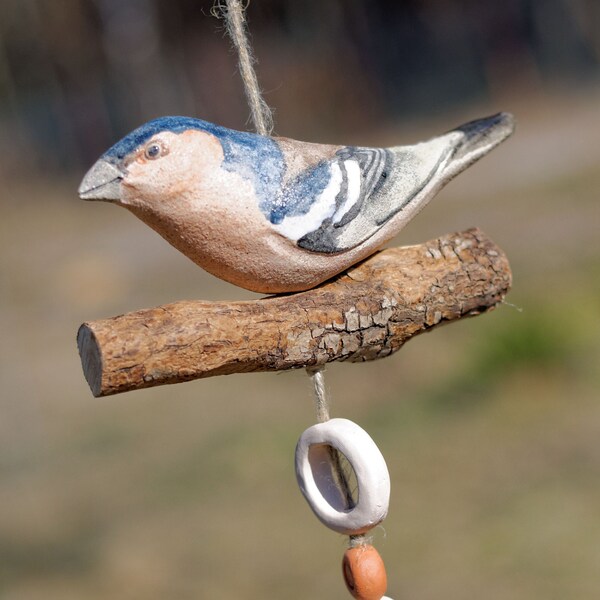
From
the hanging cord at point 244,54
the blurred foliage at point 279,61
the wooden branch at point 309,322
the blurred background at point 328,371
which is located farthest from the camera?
the blurred foliage at point 279,61

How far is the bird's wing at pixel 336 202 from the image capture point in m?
1.06

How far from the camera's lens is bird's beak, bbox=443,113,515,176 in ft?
3.93

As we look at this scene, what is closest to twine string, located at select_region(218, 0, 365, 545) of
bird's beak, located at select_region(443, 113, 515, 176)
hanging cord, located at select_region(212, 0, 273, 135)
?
hanging cord, located at select_region(212, 0, 273, 135)

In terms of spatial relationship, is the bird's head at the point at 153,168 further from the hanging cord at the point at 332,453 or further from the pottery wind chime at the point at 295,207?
the hanging cord at the point at 332,453

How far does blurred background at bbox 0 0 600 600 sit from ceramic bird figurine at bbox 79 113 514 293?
20 centimetres

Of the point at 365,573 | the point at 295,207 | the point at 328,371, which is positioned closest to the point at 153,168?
the point at 295,207

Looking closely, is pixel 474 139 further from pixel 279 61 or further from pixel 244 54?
pixel 279 61

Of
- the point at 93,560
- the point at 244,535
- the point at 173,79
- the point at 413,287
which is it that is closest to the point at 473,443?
the point at 244,535

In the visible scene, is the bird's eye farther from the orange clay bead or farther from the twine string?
the orange clay bead

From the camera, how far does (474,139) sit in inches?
48.1

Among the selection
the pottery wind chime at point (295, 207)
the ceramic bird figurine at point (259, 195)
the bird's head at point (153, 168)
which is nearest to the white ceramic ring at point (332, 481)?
the pottery wind chime at point (295, 207)

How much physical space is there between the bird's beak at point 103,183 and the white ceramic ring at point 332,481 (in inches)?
13.4

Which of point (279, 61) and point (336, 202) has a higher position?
point (279, 61)

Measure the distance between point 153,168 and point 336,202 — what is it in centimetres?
20
